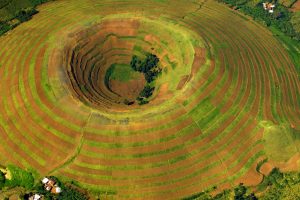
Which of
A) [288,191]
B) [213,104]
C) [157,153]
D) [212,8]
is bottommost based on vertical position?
[288,191]

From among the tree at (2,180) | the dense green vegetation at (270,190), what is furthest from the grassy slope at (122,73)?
the dense green vegetation at (270,190)

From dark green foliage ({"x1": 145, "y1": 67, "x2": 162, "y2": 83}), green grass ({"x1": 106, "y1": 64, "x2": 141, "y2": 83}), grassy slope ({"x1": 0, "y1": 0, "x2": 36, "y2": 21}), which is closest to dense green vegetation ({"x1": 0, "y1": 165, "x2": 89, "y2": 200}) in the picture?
green grass ({"x1": 106, "y1": 64, "x2": 141, "y2": 83})

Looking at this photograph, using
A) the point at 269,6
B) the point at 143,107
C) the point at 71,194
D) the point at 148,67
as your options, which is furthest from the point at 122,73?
the point at 269,6

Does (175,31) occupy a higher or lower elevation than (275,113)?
higher

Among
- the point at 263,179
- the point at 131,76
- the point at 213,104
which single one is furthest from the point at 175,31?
the point at 263,179

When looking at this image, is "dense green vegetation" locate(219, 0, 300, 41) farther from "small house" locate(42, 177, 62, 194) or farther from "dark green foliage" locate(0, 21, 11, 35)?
"small house" locate(42, 177, 62, 194)

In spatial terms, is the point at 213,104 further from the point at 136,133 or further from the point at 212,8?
the point at 212,8
